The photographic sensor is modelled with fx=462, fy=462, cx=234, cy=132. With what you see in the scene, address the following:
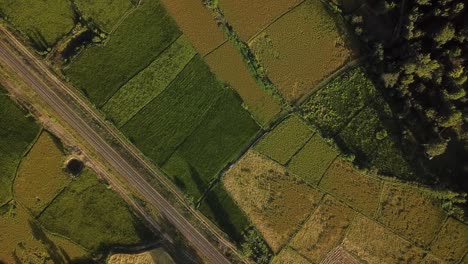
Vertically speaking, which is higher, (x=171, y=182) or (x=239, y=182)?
(x=171, y=182)

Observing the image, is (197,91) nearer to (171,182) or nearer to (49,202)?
(171,182)

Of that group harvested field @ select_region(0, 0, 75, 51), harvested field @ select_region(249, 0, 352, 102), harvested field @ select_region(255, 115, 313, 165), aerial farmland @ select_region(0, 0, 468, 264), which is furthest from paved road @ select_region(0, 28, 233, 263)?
harvested field @ select_region(249, 0, 352, 102)

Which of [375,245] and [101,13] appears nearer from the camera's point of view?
[101,13]

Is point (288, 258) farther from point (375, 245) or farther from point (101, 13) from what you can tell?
point (101, 13)

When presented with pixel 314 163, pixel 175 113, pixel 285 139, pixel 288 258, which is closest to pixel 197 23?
pixel 175 113

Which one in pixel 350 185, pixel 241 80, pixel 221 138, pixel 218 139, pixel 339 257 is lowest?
pixel 339 257

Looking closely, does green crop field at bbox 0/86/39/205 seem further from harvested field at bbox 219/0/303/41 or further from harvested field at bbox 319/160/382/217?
harvested field at bbox 319/160/382/217

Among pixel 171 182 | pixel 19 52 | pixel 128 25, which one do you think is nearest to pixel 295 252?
pixel 171 182

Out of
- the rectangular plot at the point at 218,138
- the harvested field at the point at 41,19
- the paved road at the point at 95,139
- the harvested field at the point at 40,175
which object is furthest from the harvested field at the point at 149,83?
the harvested field at the point at 41,19
